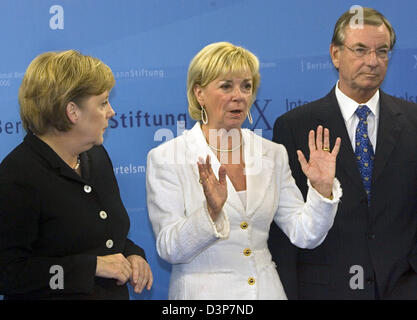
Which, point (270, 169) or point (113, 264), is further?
point (270, 169)

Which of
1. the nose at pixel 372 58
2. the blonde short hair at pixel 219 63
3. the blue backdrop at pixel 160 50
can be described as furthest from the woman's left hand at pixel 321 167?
the blue backdrop at pixel 160 50

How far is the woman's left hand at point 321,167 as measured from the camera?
8.36 feet

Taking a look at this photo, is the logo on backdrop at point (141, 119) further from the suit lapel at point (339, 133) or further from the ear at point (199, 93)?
the suit lapel at point (339, 133)

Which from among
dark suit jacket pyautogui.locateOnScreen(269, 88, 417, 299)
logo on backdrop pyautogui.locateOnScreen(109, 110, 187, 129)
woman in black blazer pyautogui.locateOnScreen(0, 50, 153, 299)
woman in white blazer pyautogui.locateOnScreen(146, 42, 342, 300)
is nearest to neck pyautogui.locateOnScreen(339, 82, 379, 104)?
dark suit jacket pyautogui.locateOnScreen(269, 88, 417, 299)

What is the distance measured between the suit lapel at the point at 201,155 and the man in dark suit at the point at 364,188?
0.40 meters

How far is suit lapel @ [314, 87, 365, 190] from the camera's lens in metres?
2.82

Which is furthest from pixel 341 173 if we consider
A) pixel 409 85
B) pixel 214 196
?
pixel 409 85

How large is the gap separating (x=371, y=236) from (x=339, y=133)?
1.59 ft

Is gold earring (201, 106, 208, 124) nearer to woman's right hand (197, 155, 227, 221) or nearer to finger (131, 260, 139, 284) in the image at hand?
woman's right hand (197, 155, 227, 221)

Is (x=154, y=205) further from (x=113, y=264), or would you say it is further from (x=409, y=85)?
(x=409, y=85)

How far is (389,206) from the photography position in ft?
9.24

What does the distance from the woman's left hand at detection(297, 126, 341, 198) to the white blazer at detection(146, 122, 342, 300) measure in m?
0.03
